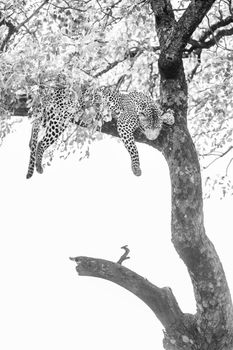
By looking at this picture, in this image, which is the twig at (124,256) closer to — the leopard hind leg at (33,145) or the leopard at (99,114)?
the leopard at (99,114)

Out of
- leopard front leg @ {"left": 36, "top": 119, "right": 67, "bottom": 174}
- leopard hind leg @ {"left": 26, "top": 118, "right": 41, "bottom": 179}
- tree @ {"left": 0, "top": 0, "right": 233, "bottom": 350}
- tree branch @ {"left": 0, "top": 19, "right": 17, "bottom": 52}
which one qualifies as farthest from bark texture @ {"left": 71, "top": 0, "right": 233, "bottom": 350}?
tree branch @ {"left": 0, "top": 19, "right": 17, "bottom": 52}

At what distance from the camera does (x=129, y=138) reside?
8.24m

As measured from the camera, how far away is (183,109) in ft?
26.5

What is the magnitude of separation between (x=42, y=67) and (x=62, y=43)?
1.90 feet

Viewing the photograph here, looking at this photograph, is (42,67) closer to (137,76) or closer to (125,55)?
(125,55)

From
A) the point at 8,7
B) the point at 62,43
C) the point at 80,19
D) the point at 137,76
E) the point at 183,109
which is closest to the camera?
the point at 62,43

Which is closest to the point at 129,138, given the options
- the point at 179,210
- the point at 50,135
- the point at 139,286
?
the point at 50,135

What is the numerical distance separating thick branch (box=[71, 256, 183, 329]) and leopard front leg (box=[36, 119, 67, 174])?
139cm

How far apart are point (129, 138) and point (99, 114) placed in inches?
30.3

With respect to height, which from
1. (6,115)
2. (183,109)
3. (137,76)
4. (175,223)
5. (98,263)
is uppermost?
(137,76)

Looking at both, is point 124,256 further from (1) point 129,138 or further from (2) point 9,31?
(2) point 9,31

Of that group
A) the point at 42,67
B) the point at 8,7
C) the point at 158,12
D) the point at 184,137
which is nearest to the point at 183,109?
the point at 184,137

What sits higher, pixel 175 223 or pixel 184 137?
pixel 184 137

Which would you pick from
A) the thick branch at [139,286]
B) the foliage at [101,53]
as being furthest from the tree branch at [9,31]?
the thick branch at [139,286]
